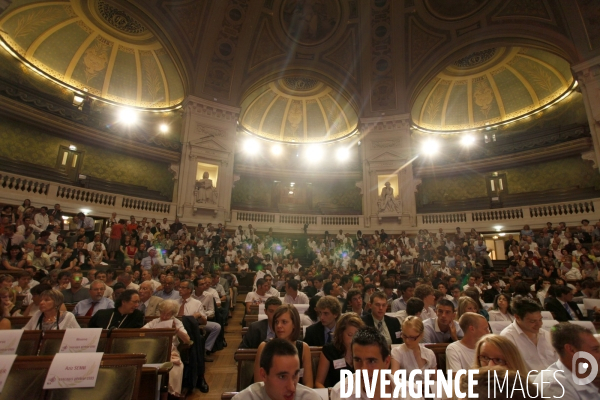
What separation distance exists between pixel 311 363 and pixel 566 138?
1704 cm

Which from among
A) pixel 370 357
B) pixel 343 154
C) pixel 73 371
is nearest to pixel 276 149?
pixel 343 154

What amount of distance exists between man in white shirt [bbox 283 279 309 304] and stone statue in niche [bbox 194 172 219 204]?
1037 centimetres

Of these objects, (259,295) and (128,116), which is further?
(128,116)

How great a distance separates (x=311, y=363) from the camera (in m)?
2.67

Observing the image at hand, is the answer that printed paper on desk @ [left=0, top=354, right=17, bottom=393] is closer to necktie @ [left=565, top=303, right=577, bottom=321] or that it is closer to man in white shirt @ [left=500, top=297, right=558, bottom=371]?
man in white shirt @ [left=500, top=297, right=558, bottom=371]

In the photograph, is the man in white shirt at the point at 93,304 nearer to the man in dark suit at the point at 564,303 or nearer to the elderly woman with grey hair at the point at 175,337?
the elderly woman with grey hair at the point at 175,337

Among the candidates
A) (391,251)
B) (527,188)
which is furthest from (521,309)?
(527,188)

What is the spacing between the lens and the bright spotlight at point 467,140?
1858 centimetres

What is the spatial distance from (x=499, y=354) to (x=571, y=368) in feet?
1.80

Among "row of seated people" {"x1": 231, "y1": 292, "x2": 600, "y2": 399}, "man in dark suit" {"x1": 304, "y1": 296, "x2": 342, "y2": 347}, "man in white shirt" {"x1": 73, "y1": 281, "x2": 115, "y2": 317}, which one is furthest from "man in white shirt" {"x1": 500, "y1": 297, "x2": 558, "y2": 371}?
"man in white shirt" {"x1": 73, "y1": 281, "x2": 115, "y2": 317}

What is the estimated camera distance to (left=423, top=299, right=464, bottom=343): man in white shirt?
11.4ft

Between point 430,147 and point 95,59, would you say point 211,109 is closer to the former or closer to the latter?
point 95,59

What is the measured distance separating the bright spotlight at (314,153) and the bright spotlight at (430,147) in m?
6.68

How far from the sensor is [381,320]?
3.65 m
